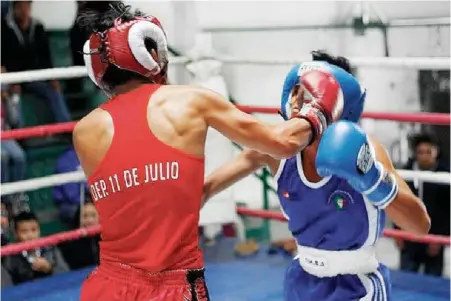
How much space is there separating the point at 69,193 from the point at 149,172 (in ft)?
7.03

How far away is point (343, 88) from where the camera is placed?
1730 millimetres

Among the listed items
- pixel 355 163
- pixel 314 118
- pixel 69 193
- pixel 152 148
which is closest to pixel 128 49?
pixel 152 148

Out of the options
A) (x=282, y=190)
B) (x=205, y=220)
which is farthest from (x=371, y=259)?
(x=205, y=220)

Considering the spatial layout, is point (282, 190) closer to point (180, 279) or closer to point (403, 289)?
point (180, 279)

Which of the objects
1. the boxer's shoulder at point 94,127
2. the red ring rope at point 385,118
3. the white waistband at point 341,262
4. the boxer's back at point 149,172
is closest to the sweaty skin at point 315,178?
the white waistband at point 341,262

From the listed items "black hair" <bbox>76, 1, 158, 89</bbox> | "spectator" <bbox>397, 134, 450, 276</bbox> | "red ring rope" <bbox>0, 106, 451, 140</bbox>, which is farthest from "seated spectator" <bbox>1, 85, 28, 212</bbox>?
"black hair" <bbox>76, 1, 158, 89</bbox>

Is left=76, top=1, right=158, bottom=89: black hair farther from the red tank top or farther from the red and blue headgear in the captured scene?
the red and blue headgear

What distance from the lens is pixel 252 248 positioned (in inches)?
130

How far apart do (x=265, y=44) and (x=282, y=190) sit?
2.85 metres

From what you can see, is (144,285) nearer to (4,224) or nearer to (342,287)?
(342,287)

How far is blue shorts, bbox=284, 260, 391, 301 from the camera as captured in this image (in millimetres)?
1753

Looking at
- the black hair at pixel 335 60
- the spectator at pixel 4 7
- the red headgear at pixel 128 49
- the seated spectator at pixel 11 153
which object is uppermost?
the spectator at pixel 4 7

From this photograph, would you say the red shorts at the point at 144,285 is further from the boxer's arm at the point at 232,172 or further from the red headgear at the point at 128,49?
the red headgear at the point at 128,49

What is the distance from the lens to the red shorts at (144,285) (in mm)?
1638
